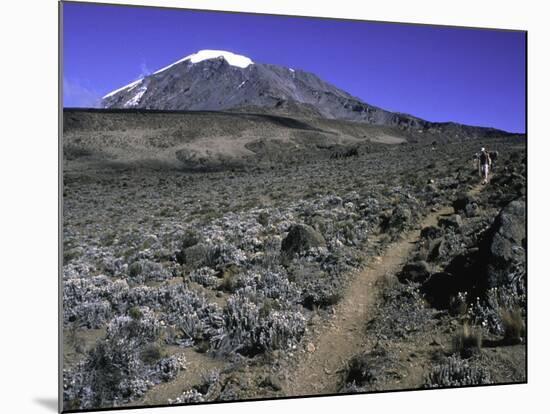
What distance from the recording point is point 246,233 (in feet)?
20.3

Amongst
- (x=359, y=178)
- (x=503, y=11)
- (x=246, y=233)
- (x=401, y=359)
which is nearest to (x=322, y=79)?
(x=359, y=178)

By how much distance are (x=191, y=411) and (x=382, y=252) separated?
8.18 feet

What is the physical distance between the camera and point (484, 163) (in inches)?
259

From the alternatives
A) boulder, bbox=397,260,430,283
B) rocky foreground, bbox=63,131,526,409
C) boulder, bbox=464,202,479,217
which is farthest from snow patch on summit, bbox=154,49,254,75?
boulder, bbox=464,202,479,217

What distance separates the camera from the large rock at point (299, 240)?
623cm

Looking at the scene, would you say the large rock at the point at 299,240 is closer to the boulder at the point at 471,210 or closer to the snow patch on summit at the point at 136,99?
the boulder at the point at 471,210

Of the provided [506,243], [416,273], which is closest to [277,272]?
[416,273]

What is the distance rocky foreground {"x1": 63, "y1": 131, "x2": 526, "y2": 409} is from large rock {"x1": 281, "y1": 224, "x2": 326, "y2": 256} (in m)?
0.01

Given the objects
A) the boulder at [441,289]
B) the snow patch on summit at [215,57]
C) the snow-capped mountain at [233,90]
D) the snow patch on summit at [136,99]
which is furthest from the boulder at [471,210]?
the snow patch on summit at [136,99]

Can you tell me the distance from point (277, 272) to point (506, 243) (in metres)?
2.38

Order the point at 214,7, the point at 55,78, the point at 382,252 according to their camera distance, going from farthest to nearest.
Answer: the point at 382,252
the point at 214,7
the point at 55,78

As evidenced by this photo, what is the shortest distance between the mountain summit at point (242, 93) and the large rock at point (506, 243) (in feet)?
3.78
